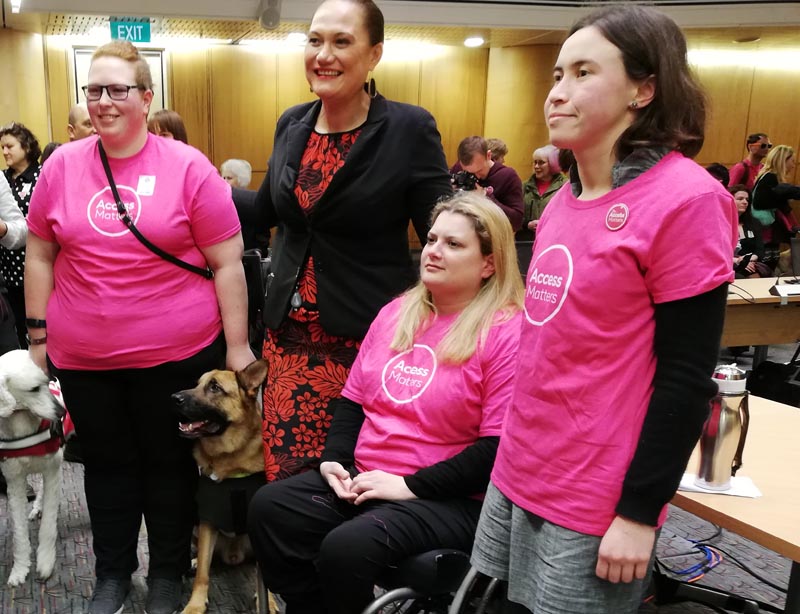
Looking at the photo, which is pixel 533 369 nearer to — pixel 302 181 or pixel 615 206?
pixel 615 206

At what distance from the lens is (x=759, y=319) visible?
14.2ft

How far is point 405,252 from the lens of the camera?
2104mm

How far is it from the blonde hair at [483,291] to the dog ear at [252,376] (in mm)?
516

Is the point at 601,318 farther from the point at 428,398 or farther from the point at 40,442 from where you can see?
the point at 40,442

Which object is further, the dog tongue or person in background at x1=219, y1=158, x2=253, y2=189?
person in background at x1=219, y1=158, x2=253, y2=189

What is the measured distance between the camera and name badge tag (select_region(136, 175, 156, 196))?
2064 mm

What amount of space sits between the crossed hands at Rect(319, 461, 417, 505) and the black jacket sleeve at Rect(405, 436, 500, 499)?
3 cm

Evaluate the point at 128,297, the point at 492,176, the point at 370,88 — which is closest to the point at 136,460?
the point at 128,297

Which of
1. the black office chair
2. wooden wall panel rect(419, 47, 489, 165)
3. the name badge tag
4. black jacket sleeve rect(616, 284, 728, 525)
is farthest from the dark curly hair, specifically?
wooden wall panel rect(419, 47, 489, 165)

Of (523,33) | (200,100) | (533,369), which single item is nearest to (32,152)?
(533,369)

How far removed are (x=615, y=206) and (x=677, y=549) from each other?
238 centimetres

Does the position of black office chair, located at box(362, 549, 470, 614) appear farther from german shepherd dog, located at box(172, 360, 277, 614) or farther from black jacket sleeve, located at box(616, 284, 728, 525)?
german shepherd dog, located at box(172, 360, 277, 614)

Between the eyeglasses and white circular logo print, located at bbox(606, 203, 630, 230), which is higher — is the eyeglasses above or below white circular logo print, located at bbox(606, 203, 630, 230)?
above

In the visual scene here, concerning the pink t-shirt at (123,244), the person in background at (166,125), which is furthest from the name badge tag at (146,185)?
the person in background at (166,125)
